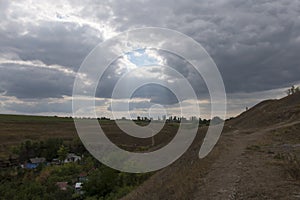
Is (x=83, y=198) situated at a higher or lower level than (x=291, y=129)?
lower

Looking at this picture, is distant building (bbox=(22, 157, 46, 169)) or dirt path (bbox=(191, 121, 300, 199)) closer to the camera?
dirt path (bbox=(191, 121, 300, 199))

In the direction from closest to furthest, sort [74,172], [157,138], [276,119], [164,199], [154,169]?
[164,199] < [154,169] < [276,119] < [74,172] < [157,138]

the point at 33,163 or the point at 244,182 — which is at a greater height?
the point at 244,182

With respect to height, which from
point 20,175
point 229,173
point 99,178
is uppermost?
point 229,173

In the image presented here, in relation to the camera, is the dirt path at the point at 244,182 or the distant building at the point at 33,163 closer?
the dirt path at the point at 244,182

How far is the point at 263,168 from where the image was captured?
9594 mm

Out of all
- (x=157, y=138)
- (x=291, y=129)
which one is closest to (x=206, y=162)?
(x=291, y=129)

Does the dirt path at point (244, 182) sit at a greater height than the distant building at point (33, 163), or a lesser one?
greater

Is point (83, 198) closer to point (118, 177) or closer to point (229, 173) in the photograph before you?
point (118, 177)

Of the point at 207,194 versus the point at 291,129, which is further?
the point at 291,129

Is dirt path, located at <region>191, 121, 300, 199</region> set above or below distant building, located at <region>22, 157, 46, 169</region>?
above

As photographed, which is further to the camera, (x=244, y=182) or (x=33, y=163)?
(x=33, y=163)

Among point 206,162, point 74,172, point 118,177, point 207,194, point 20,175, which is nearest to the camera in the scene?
point 207,194

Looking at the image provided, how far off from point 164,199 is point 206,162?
332 cm
